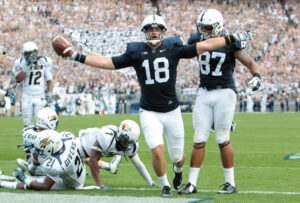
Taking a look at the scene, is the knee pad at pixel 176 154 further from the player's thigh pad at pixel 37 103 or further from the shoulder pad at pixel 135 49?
the player's thigh pad at pixel 37 103

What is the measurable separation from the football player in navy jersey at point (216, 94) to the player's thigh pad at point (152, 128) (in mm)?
531

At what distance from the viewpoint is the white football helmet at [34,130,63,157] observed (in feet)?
18.7

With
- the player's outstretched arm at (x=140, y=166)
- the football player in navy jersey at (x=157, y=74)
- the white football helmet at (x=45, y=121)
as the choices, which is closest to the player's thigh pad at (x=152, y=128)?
the football player in navy jersey at (x=157, y=74)

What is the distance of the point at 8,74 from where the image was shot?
2877cm

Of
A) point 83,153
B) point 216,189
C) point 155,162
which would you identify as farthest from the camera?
point 83,153

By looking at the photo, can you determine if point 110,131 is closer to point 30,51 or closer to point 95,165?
point 95,165

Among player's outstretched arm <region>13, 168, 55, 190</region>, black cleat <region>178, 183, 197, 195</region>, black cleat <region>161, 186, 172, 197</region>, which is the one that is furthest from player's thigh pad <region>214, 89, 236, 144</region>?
player's outstretched arm <region>13, 168, 55, 190</region>

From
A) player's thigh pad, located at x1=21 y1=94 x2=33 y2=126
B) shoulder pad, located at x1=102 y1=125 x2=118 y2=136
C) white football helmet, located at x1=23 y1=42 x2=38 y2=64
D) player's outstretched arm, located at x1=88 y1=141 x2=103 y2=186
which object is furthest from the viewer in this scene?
Answer: player's thigh pad, located at x1=21 y1=94 x2=33 y2=126

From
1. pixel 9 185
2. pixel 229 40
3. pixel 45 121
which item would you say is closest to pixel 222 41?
pixel 229 40

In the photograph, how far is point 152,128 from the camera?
545 centimetres

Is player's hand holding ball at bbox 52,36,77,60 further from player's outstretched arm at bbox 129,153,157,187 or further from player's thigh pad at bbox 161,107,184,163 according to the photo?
player's outstretched arm at bbox 129,153,157,187

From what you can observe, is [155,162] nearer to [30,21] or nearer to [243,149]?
[243,149]

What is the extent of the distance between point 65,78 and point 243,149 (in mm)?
20369

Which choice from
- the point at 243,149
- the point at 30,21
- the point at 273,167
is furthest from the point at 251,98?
the point at 273,167
